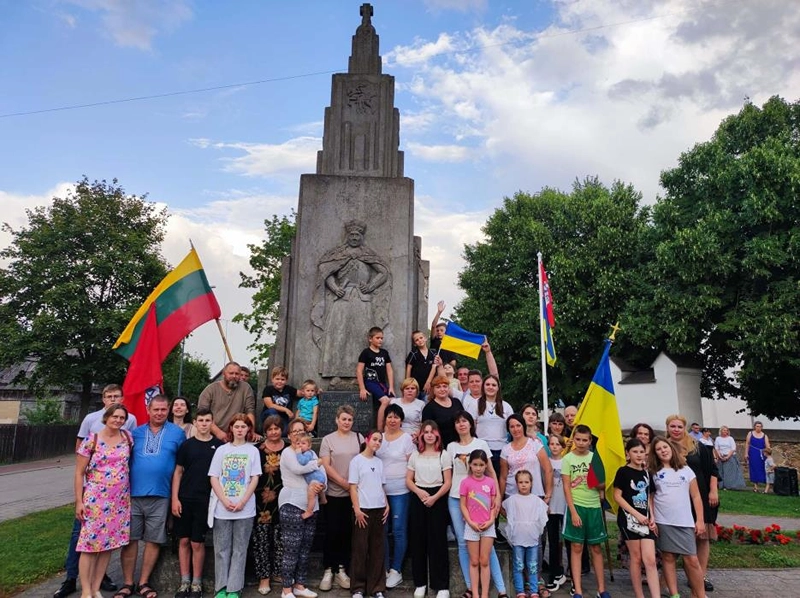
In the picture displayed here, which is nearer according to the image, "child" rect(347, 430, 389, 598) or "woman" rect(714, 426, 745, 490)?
"child" rect(347, 430, 389, 598)

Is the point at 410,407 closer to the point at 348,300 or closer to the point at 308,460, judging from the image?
the point at 308,460

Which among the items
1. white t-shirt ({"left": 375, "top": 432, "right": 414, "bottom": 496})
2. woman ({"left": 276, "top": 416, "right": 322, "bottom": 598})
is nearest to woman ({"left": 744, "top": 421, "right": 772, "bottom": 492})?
white t-shirt ({"left": 375, "top": 432, "right": 414, "bottom": 496})

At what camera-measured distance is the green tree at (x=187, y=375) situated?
136 feet

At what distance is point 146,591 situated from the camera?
6.08m

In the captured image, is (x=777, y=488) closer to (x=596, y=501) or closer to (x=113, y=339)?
(x=596, y=501)

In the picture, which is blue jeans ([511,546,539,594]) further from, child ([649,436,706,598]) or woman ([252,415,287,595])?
woman ([252,415,287,595])

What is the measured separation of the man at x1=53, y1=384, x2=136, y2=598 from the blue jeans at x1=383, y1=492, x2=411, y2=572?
10.0 ft

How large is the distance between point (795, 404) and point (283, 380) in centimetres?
2358

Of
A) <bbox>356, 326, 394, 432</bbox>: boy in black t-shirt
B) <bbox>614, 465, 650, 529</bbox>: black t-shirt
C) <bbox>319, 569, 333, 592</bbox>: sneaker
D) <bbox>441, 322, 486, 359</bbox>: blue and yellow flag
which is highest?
<bbox>441, 322, 486, 359</bbox>: blue and yellow flag

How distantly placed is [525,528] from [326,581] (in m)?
2.20

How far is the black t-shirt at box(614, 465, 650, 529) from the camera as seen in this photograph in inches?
239

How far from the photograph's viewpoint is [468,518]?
234 inches

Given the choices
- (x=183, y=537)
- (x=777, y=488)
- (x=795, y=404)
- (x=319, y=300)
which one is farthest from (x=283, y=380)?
(x=795, y=404)

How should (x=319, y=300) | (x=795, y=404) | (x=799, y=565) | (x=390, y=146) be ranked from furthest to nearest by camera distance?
(x=795, y=404) → (x=390, y=146) → (x=319, y=300) → (x=799, y=565)
